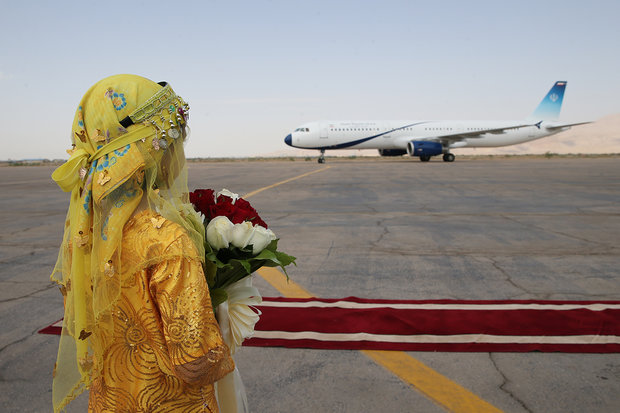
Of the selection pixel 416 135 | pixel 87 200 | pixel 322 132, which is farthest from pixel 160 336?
pixel 416 135

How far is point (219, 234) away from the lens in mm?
1557

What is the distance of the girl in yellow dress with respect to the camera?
1302 millimetres

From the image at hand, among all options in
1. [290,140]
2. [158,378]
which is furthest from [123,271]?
[290,140]

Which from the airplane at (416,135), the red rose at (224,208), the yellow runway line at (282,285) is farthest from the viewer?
the airplane at (416,135)

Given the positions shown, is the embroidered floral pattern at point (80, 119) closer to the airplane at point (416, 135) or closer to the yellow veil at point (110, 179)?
the yellow veil at point (110, 179)

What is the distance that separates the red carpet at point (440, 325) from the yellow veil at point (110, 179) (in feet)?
7.22

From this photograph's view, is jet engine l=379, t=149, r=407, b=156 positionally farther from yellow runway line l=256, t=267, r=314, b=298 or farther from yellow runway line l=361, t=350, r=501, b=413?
yellow runway line l=361, t=350, r=501, b=413

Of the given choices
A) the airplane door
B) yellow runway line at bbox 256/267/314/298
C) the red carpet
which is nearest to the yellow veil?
the red carpet

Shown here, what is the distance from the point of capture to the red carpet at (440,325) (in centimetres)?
350

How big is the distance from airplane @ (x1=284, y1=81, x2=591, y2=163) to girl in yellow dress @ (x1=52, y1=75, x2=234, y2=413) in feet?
103

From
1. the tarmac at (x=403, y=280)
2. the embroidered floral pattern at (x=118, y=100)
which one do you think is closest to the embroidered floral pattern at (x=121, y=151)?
the embroidered floral pattern at (x=118, y=100)

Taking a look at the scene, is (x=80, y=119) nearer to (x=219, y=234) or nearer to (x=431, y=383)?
(x=219, y=234)

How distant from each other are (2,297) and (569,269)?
6.28 meters

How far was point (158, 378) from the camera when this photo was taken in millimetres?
1433
